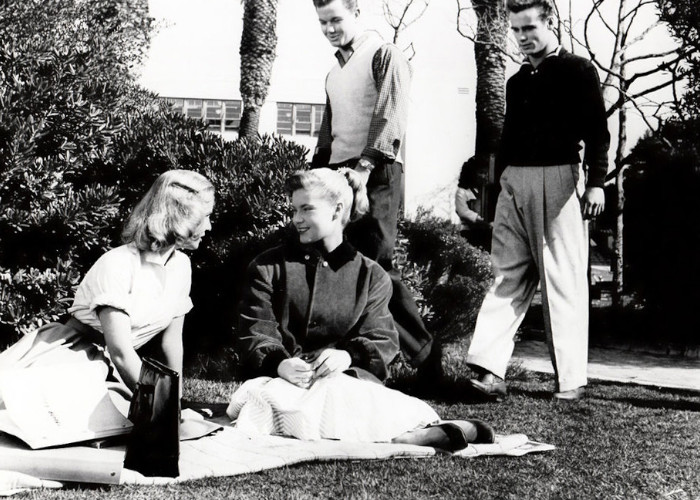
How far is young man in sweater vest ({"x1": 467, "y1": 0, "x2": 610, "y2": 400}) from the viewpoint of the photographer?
16.1 feet

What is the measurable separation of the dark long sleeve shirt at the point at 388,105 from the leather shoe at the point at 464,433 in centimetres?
151

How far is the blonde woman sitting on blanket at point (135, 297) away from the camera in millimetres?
3668

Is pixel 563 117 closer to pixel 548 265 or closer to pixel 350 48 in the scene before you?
pixel 548 265

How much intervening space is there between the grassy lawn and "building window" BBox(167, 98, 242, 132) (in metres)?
26.7

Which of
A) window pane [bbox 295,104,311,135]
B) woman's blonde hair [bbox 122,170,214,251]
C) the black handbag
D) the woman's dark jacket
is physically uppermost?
window pane [bbox 295,104,311,135]

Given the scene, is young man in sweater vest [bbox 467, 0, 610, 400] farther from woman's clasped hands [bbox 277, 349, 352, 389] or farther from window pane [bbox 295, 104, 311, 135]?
window pane [bbox 295, 104, 311, 135]

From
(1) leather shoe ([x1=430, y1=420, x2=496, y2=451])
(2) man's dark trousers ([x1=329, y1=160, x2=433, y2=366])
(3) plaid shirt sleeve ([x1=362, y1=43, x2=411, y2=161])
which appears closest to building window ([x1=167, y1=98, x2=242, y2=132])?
(2) man's dark trousers ([x1=329, y1=160, x2=433, y2=366])

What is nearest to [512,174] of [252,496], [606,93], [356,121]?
[356,121]

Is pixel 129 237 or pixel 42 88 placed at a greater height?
pixel 42 88

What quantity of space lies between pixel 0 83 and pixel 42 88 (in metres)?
0.31

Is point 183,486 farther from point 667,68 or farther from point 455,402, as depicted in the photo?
point 667,68

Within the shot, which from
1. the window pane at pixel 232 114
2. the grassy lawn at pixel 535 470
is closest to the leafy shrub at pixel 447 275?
the grassy lawn at pixel 535 470

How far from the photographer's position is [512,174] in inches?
200

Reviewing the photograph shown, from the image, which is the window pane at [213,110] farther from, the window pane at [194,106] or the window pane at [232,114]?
the window pane at [232,114]
